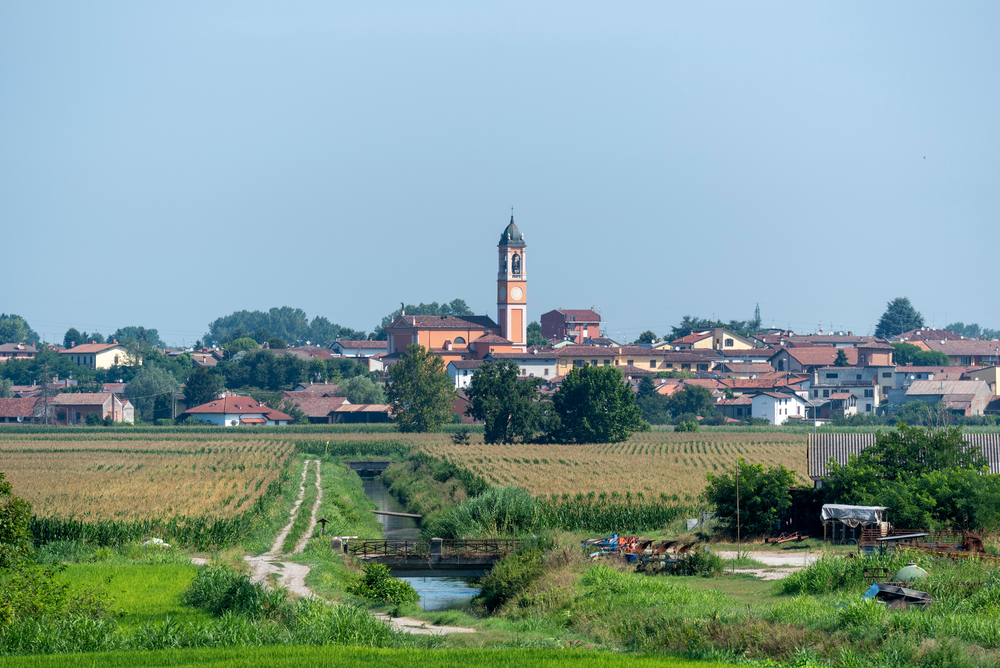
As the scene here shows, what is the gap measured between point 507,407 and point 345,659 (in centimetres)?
6405

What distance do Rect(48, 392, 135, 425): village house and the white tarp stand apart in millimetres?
88387

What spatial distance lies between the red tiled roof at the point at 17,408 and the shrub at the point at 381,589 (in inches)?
3556

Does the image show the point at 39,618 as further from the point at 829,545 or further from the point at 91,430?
the point at 91,430

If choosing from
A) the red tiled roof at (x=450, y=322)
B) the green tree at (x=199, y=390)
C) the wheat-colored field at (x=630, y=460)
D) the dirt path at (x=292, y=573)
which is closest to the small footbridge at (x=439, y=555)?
the dirt path at (x=292, y=573)

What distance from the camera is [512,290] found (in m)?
134

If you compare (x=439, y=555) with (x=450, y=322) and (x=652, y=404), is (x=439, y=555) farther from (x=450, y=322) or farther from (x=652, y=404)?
(x=450, y=322)

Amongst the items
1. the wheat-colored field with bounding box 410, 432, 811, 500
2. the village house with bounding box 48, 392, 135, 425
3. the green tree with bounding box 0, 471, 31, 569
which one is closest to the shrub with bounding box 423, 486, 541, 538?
the wheat-colored field with bounding box 410, 432, 811, 500

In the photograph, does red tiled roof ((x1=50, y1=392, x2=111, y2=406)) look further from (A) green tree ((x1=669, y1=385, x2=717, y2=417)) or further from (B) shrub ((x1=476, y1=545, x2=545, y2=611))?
(B) shrub ((x1=476, y1=545, x2=545, y2=611))

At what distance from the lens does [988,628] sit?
16969 mm

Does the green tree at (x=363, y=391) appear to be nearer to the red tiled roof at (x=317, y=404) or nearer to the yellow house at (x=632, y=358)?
the red tiled roof at (x=317, y=404)

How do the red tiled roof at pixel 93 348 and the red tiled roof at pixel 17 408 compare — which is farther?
the red tiled roof at pixel 93 348

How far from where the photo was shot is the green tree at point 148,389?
405 feet

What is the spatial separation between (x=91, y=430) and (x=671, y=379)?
6369 centimetres

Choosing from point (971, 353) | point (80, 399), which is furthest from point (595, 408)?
point (971, 353)
